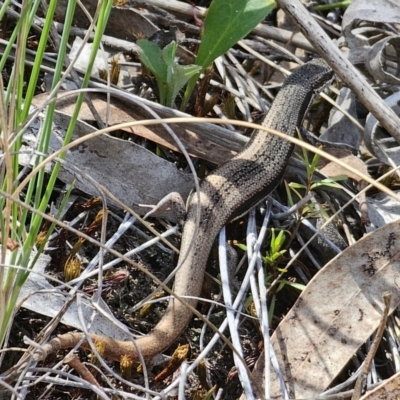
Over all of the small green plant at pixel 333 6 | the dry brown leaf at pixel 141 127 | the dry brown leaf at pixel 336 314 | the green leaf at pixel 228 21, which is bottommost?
the dry brown leaf at pixel 336 314

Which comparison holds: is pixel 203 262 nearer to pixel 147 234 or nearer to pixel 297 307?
pixel 147 234

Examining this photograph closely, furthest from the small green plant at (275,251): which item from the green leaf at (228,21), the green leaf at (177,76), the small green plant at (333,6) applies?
the small green plant at (333,6)

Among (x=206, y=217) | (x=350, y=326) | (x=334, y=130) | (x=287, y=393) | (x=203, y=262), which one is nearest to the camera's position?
(x=287, y=393)

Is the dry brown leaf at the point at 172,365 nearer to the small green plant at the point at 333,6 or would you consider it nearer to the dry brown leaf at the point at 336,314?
the dry brown leaf at the point at 336,314

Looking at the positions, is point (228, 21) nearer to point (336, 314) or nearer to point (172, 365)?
point (336, 314)

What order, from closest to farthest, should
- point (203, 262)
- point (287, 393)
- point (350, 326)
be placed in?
point (287, 393) → point (350, 326) → point (203, 262)

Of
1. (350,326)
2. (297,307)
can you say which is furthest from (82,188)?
(350,326)
